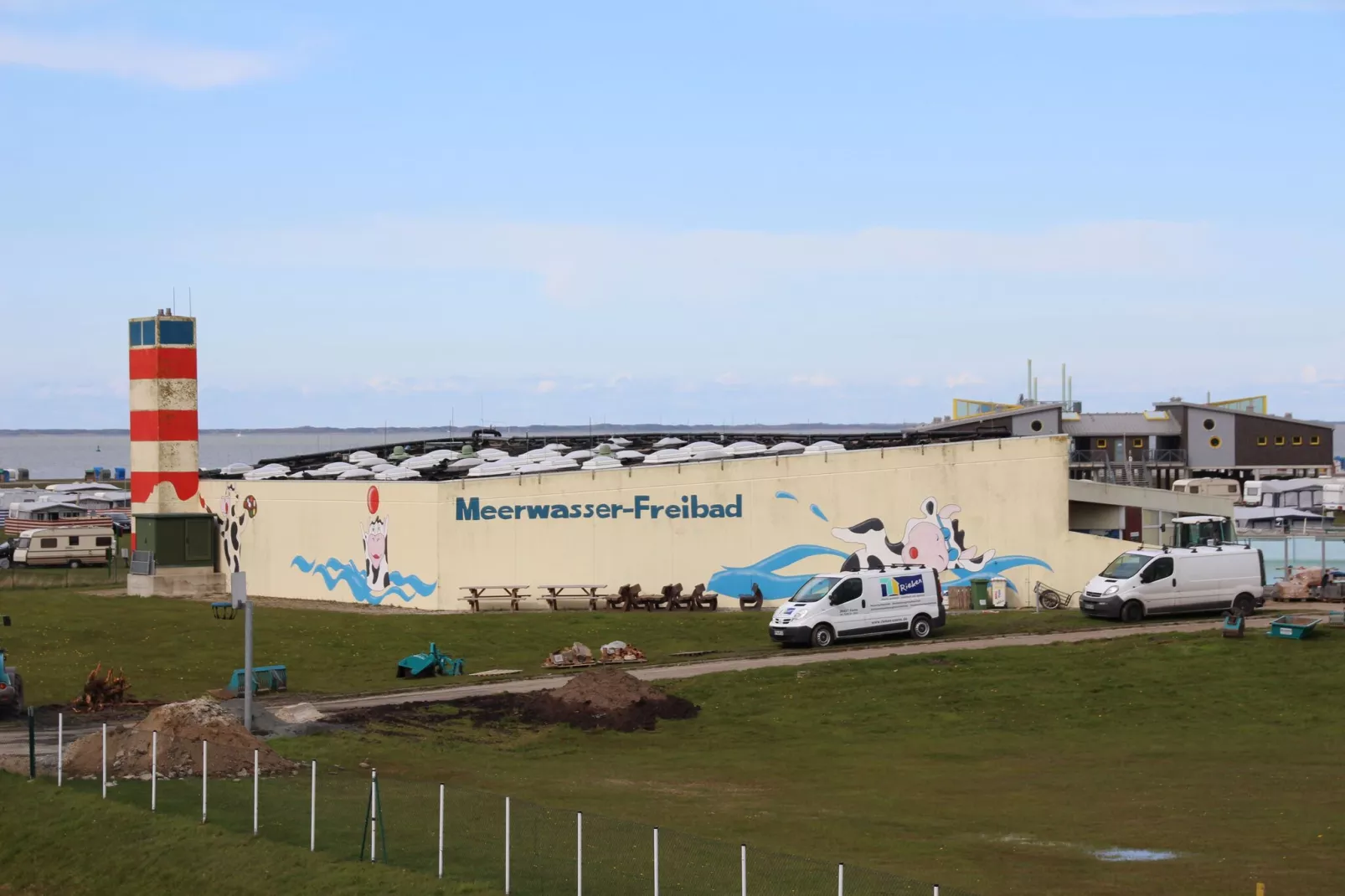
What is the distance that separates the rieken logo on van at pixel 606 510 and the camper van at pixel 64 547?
31.8 metres

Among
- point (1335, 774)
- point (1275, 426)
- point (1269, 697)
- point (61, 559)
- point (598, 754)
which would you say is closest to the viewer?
point (1335, 774)

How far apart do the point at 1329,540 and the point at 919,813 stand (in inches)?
1636

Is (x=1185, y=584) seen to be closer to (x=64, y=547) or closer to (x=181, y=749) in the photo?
(x=181, y=749)

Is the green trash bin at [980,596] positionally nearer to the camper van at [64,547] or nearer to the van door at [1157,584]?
the van door at [1157,584]

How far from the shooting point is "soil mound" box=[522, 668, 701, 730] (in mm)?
33281

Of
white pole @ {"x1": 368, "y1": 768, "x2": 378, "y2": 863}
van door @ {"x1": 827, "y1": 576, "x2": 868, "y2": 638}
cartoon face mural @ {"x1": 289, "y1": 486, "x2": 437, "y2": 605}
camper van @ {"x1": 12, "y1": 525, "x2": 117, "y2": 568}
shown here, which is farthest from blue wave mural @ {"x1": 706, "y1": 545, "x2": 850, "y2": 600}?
camper van @ {"x1": 12, "y1": 525, "x2": 117, "y2": 568}

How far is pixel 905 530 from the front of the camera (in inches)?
2222

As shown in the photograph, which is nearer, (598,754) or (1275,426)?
(598,754)

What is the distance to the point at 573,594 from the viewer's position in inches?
2245

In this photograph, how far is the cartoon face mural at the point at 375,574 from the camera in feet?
188

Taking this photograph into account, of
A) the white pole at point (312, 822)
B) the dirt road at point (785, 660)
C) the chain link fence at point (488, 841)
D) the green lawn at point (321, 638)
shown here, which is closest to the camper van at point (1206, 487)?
the green lawn at point (321, 638)

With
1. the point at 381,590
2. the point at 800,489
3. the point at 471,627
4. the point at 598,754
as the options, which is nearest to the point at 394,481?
the point at 381,590

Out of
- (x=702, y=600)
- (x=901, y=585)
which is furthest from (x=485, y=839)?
(x=702, y=600)

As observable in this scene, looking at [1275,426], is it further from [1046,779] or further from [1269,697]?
[1046,779]
